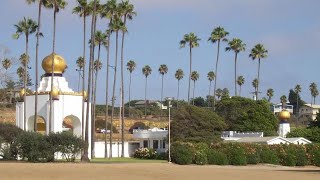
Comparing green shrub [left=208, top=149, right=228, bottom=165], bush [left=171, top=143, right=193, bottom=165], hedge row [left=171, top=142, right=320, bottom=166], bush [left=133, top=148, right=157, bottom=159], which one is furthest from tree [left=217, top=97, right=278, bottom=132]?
bush [left=171, top=143, right=193, bottom=165]

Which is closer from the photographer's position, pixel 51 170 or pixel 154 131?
pixel 51 170

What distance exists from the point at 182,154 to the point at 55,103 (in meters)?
15.1

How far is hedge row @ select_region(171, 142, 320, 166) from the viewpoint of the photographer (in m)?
64.8

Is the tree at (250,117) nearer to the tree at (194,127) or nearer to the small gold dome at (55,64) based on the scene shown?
the tree at (194,127)

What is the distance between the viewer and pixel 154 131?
8438cm

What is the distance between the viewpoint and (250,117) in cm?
10450

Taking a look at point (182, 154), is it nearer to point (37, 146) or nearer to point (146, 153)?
point (146, 153)

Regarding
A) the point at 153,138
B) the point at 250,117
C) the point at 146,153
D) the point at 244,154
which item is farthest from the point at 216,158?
the point at 250,117

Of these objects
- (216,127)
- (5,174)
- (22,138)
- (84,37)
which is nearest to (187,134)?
(216,127)

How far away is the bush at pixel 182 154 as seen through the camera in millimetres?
64188

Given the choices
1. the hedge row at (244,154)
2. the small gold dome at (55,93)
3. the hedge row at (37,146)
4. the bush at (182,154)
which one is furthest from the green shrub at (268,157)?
the small gold dome at (55,93)

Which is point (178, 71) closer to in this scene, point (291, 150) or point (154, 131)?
point (154, 131)

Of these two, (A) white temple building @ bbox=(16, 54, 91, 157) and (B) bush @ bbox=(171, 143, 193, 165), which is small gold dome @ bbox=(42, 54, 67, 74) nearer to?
(A) white temple building @ bbox=(16, 54, 91, 157)

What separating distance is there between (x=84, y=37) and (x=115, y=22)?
9.27m
